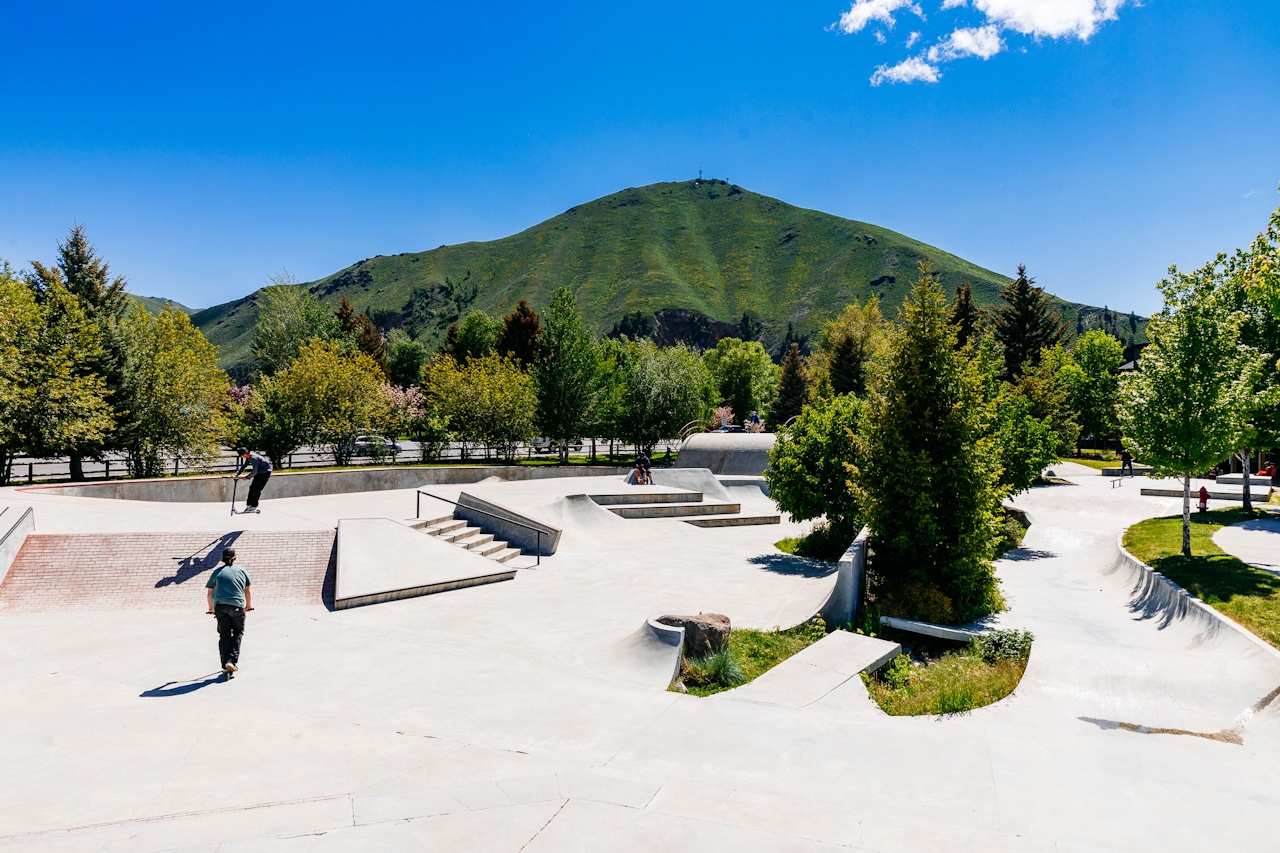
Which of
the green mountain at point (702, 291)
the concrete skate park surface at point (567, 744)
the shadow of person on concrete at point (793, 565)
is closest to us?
the concrete skate park surface at point (567, 744)

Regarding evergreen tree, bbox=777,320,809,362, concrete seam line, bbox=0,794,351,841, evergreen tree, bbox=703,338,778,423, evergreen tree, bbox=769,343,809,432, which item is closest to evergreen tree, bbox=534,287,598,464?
evergreen tree, bbox=769,343,809,432

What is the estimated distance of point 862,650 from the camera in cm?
895

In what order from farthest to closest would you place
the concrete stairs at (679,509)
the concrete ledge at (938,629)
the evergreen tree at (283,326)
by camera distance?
the evergreen tree at (283,326)
the concrete stairs at (679,509)
the concrete ledge at (938,629)

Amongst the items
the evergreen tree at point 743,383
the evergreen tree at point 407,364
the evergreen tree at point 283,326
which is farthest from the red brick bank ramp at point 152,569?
the evergreen tree at point 743,383

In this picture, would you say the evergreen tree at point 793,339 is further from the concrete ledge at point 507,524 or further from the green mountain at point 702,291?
the concrete ledge at point 507,524

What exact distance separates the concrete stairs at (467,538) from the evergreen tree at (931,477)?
26.7 feet

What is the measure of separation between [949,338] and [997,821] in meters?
8.84

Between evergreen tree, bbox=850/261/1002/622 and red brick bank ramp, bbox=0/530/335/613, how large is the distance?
388 inches

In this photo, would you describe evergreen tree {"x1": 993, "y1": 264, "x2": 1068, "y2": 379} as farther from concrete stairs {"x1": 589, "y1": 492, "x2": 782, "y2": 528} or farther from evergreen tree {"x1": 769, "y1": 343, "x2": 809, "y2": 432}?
concrete stairs {"x1": 589, "y1": 492, "x2": 782, "y2": 528}

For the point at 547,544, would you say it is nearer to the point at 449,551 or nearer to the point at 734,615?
the point at 449,551

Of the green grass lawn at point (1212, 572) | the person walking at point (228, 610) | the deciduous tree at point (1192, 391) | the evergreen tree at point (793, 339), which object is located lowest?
the green grass lawn at point (1212, 572)

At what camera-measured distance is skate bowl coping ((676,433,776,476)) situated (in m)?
29.5

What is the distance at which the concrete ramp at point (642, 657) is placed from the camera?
8.09 metres

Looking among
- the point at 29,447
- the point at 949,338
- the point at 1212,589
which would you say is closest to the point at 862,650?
the point at 949,338
